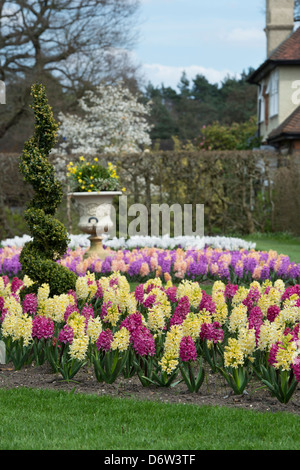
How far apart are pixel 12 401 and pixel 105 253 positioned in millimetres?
6336

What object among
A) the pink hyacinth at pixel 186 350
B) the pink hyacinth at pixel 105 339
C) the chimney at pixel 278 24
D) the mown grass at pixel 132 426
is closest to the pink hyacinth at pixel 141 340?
the pink hyacinth at pixel 105 339

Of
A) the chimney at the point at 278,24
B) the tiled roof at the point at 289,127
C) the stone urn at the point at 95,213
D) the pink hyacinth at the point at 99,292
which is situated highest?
the chimney at the point at 278,24

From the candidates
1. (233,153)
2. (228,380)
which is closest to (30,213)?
(228,380)

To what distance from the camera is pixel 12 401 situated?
14.0 ft

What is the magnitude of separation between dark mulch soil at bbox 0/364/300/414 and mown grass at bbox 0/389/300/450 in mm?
164

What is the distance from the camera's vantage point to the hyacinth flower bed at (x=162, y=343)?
4.30 metres

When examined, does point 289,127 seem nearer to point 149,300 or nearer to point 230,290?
point 230,290

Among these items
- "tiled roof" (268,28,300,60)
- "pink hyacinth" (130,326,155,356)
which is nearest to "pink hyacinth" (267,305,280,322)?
"pink hyacinth" (130,326,155,356)

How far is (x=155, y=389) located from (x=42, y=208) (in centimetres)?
266

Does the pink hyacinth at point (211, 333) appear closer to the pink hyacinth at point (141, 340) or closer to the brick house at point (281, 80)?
the pink hyacinth at point (141, 340)

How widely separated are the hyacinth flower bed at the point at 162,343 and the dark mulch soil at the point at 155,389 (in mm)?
49

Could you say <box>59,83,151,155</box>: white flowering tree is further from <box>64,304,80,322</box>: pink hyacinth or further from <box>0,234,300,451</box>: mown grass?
<box>0,234,300,451</box>: mown grass
